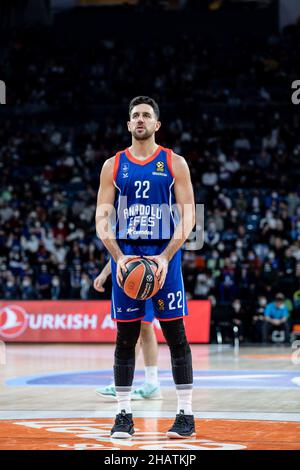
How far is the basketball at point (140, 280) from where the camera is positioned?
589 centimetres

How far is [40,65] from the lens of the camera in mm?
32719

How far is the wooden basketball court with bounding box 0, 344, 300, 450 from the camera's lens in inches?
222

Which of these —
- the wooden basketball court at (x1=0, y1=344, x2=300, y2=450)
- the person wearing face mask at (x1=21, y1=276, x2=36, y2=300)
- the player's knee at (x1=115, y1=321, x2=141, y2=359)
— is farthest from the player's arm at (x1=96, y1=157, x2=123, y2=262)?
the person wearing face mask at (x1=21, y1=276, x2=36, y2=300)

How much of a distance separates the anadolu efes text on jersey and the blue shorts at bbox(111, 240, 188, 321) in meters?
0.09

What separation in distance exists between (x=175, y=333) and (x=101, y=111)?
25.1m

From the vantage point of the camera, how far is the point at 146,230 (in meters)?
6.26

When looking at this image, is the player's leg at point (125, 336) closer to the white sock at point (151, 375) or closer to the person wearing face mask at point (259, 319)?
the white sock at point (151, 375)

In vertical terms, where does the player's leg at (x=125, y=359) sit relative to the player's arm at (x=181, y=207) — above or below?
below

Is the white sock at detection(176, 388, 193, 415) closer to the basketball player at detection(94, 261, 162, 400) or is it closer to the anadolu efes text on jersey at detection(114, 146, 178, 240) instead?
the anadolu efes text on jersey at detection(114, 146, 178, 240)

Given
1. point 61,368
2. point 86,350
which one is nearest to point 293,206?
point 86,350

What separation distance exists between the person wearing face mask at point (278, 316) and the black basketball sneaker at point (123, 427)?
1327 cm

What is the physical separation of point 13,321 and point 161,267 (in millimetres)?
14383

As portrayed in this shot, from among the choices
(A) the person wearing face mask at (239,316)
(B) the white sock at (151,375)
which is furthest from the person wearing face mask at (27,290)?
(B) the white sock at (151,375)
